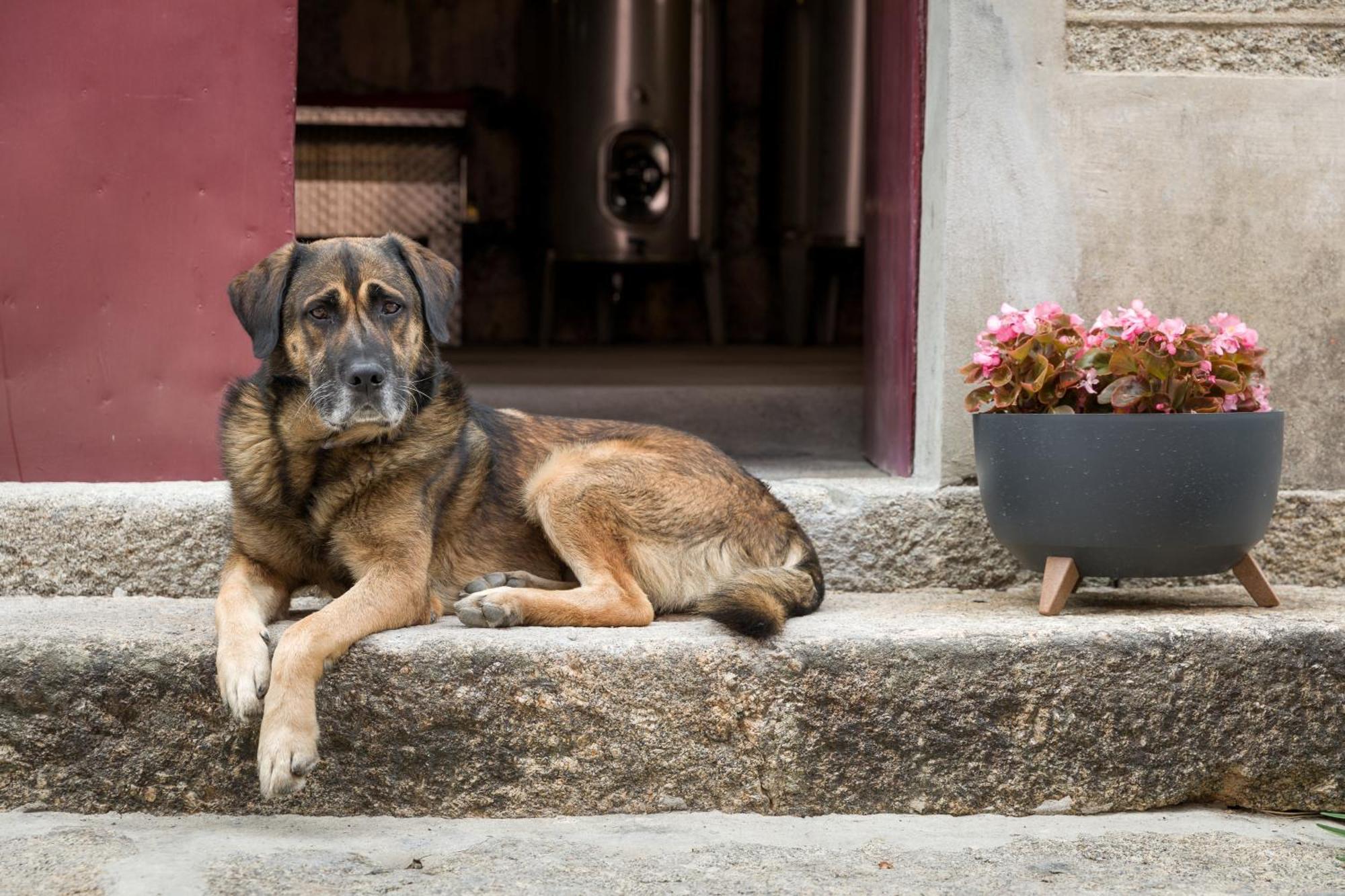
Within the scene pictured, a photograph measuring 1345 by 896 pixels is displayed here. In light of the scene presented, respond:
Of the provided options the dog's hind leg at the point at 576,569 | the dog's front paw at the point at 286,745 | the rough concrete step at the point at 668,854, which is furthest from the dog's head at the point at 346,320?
the rough concrete step at the point at 668,854

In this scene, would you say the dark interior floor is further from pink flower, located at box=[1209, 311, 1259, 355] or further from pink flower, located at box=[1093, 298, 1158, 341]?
pink flower, located at box=[1209, 311, 1259, 355]

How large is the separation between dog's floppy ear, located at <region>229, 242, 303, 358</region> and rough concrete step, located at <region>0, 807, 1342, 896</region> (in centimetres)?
117

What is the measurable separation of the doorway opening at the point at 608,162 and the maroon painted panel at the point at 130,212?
434 centimetres

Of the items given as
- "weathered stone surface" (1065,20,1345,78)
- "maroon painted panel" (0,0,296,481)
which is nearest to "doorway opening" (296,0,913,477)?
"maroon painted panel" (0,0,296,481)

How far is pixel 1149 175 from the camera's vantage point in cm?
443

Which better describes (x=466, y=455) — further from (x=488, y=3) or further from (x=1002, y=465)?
(x=488, y=3)

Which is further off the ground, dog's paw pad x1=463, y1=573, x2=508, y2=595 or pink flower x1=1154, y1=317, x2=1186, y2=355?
pink flower x1=1154, y1=317, x2=1186, y2=355

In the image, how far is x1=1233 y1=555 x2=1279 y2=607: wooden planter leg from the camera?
394 cm

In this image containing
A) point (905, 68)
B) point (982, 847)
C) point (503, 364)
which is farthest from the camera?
point (503, 364)

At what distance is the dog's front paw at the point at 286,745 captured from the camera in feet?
9.64

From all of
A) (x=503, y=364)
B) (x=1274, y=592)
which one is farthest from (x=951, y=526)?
(x=503, y=364)

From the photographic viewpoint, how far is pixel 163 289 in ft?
14.6

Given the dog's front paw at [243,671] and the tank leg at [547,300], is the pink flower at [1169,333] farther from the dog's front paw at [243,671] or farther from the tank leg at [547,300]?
the tank leg at [547,300]

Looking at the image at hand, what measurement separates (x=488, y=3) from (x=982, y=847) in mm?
9815
